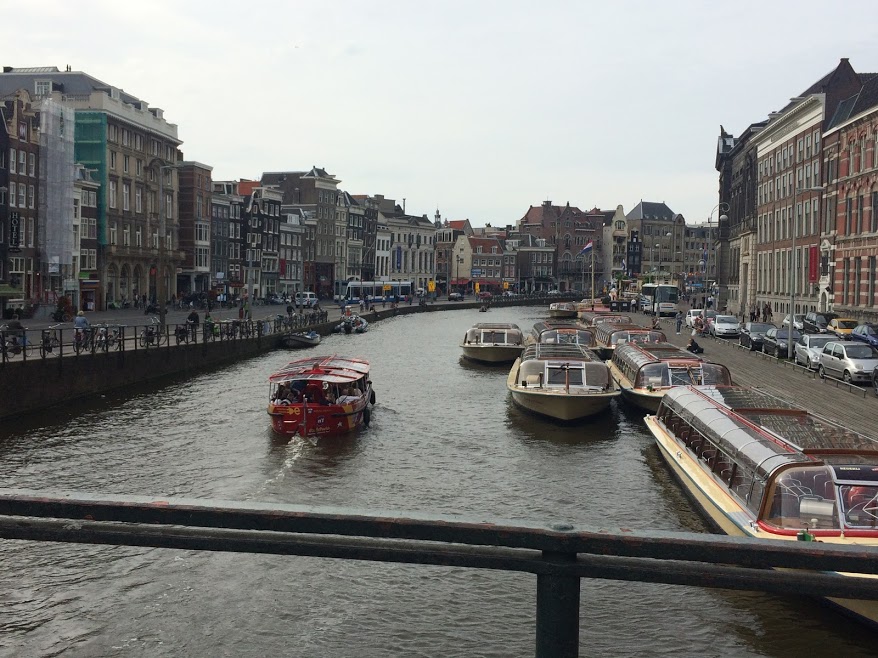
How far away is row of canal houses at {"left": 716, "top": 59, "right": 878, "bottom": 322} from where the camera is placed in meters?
60.3

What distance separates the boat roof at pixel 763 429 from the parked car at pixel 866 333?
24451 mm

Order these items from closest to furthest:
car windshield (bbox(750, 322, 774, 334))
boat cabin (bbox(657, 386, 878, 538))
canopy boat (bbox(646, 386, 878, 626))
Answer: canopy boat (bbox(646, 386, 878, 626)) → boat cabin (bbox(657, 386, 878, 538)) → car windshield (bbox(750, 322, 774, 334))

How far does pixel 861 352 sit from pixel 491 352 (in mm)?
21374

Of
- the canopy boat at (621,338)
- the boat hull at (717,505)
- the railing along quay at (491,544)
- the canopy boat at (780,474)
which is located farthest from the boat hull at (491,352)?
the railing along quay at (491,544)

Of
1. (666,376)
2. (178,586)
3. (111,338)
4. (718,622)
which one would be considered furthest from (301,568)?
(111,338)

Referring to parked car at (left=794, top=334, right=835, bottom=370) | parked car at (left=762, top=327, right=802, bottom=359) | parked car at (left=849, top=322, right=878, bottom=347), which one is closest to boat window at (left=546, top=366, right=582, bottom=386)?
parked car at (left=794, top=334, right=835, bottom=370)

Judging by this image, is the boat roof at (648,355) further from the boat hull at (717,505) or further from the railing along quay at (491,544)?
the railing along quay at (491,544)

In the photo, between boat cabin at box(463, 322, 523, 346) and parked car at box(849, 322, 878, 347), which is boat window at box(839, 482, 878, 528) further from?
boat cabin at box(463, 322, 523, 346)

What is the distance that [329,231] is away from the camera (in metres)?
149

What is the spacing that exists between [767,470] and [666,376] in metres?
17.9

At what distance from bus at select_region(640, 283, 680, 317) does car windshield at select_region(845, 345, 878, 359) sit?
193 feet

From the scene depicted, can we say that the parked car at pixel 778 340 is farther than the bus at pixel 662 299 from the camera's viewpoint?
No

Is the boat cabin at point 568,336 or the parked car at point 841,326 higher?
the parked car at point 841,326

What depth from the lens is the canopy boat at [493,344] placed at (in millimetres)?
54062
